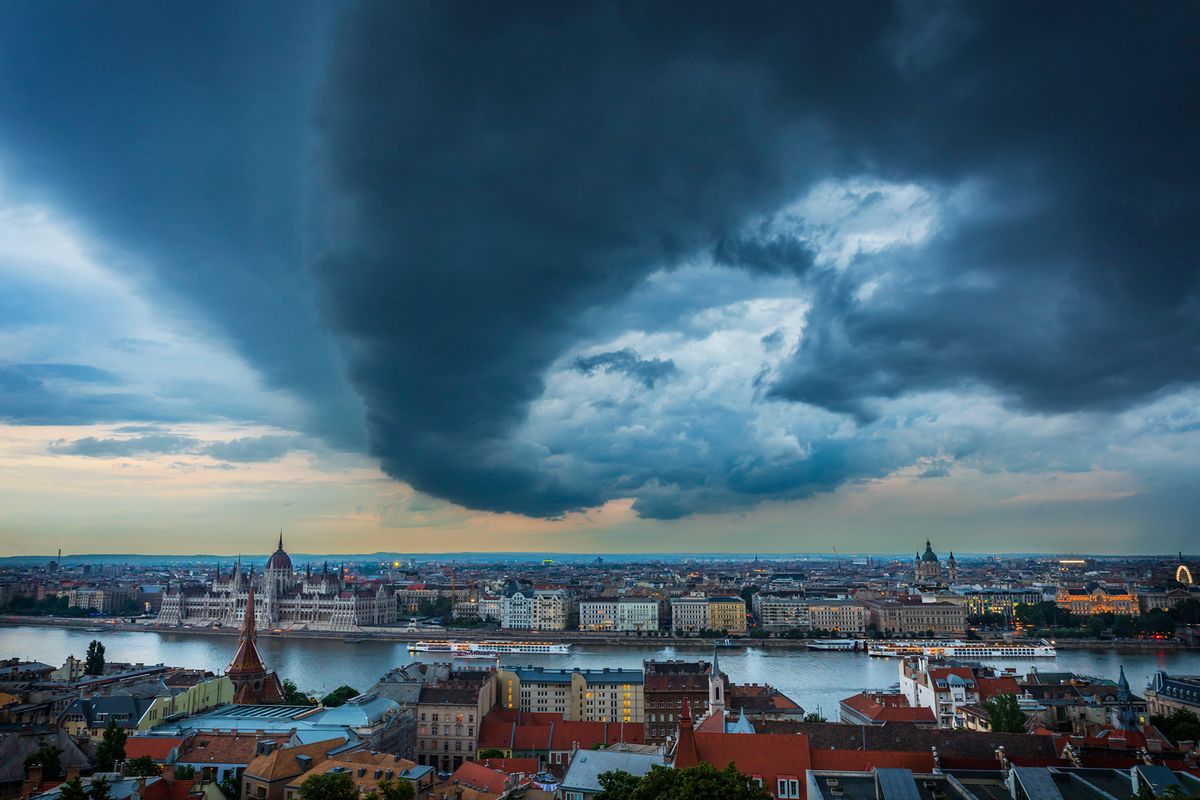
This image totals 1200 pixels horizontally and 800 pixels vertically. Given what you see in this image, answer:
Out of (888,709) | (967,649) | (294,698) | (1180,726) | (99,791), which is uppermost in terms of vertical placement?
(99,791)

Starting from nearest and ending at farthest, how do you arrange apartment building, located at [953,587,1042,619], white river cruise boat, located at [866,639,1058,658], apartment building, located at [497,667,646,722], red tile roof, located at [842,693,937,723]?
red tile roof, located at [842,693,937,723] → apartment building, located at [497,667,646,722] → white river cruise boat, located at [866,639,1058,658] → apartment building, located at [953,587,1042,619]

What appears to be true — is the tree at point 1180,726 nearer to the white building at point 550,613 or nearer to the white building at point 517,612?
the white building at point 550,613

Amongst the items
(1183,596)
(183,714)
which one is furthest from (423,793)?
(1183,596)

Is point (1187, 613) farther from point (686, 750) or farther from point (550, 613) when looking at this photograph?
point (686, 750)

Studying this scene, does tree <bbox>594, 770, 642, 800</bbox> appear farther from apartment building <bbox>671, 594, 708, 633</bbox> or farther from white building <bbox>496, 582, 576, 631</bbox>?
white building <bbox>496, 582, 576, 631</bbox>

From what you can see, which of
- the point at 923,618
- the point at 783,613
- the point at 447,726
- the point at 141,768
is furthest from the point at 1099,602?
the point at 141,768

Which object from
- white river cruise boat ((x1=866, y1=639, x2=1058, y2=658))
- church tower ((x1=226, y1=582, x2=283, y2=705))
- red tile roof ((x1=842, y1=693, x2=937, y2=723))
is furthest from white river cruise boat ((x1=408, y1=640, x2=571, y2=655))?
red tile roof ((x1=842, y1=693, x2=937, y2=723))

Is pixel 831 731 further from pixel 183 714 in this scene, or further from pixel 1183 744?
pixel 183 714
